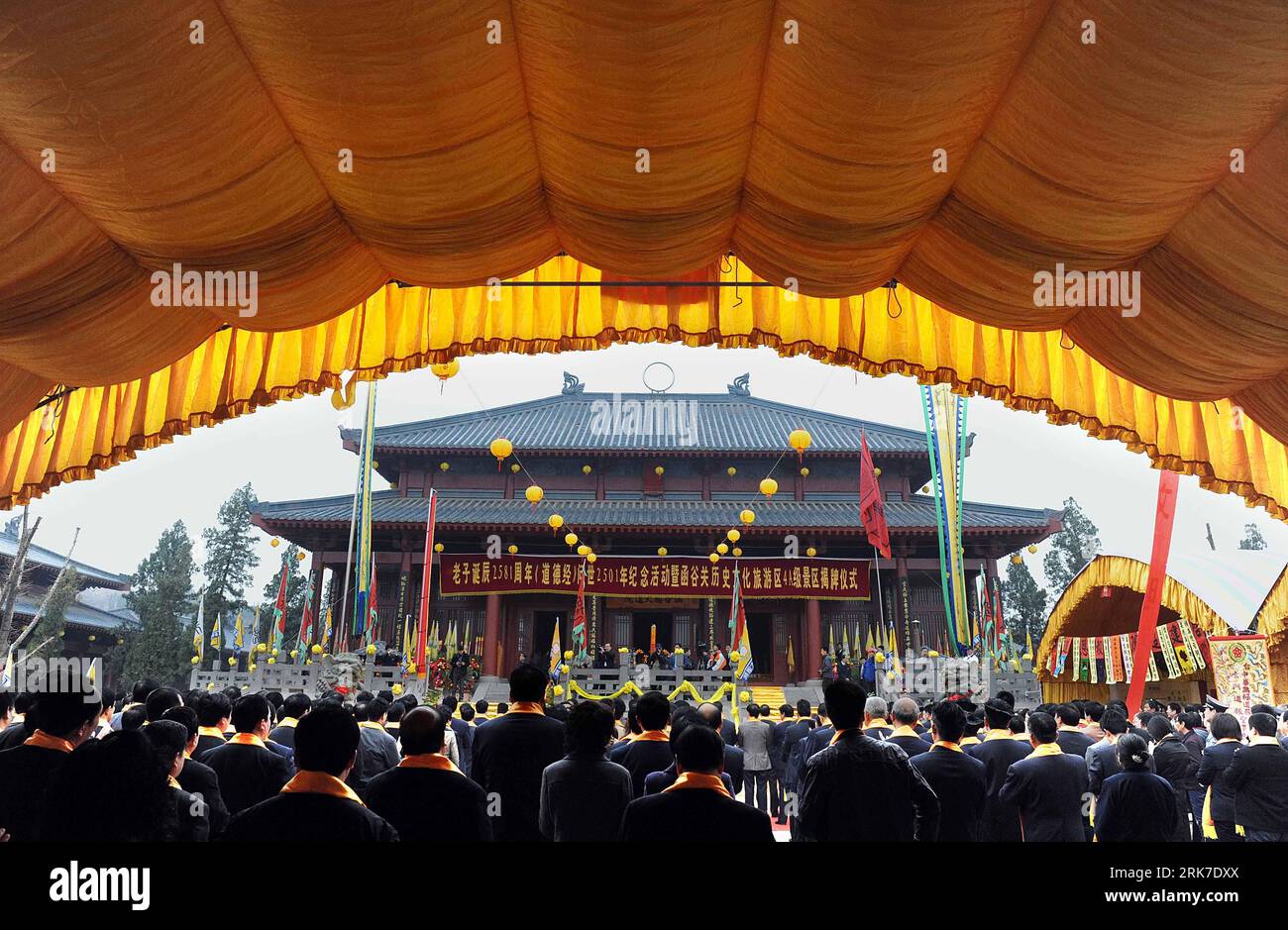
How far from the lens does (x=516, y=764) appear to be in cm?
445

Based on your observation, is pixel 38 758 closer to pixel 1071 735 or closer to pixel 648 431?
pixel 1071 735

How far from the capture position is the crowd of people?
2646 millimetres

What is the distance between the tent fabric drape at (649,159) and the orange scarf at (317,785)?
7.12 feet

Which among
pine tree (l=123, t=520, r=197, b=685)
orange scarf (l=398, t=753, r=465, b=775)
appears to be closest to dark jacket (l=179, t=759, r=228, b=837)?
orange scarf (l=398, t=753, r=465, b=775)

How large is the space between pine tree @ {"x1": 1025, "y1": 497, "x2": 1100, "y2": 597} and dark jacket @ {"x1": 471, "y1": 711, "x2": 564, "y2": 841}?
4427 centimetres

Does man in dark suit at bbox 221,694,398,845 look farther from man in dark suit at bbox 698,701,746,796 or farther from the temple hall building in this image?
the temple hall building

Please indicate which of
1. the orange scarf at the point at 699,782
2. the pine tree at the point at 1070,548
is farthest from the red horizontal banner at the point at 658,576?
the pine tree at the point at 1070,548

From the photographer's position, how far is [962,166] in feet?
10.9

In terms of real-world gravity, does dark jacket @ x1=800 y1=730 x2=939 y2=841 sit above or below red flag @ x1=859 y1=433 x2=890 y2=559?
below

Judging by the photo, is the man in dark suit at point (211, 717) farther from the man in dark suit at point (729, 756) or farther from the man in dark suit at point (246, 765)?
the man in dark suit at point (729, 756)

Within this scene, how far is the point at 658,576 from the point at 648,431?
682 centimetres

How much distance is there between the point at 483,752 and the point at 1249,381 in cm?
427

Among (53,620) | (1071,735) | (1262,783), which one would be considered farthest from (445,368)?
(53,620)
